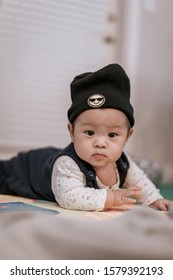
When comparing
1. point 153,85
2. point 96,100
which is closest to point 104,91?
point 96,100

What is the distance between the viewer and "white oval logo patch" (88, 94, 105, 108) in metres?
0.85

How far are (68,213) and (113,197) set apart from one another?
0.10m

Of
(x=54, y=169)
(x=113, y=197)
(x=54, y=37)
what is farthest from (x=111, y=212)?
(x=54, y=37)

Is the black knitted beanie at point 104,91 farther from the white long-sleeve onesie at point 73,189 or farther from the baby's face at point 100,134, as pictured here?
the white long-sleeve onesie at point 73,189

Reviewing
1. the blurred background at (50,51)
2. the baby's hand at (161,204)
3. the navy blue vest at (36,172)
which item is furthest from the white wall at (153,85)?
the baby's hand at (161,204)

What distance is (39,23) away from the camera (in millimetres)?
1560

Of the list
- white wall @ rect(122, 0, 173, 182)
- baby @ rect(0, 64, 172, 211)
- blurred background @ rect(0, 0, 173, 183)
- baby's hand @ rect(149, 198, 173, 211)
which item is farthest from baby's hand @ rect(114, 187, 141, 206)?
white wall @ rect(122, 0, 173, 182)

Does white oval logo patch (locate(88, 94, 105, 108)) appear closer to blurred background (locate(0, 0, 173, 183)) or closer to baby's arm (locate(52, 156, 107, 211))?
baby's arm (locate(52, 156, 107, 211))

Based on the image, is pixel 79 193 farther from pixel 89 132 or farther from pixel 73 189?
pixel 89 132

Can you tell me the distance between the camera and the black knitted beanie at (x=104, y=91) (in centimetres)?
85

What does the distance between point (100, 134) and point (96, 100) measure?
0.22 feet

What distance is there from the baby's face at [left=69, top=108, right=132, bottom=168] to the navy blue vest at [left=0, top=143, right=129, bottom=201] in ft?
0.14

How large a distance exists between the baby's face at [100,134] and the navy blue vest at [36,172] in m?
0.04
